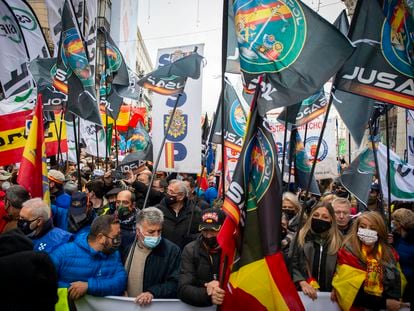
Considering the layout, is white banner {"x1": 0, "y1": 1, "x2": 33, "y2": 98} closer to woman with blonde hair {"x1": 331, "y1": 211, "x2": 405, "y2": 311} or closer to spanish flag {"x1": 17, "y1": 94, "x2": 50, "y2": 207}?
spanish flag {"x1": 17, "y1": 94, "x2": 50, "y2": 207}

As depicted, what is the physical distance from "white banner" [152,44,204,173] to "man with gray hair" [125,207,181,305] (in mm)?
2481

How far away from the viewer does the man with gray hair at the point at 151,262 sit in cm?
370

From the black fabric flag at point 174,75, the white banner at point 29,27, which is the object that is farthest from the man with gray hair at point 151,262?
the white banner at point 29,27

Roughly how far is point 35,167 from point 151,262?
2207 mm

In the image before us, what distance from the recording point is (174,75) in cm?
614

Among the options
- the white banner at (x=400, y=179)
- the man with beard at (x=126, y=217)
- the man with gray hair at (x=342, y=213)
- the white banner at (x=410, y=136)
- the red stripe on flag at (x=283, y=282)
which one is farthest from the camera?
the white banner at (x=410, y=136)

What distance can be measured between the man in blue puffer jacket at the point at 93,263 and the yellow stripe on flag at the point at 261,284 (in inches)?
43.0

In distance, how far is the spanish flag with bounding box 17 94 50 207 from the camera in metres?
5.04

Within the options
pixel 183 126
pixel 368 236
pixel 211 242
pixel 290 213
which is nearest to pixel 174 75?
pixel 183 126

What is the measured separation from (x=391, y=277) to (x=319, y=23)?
84.7 inches

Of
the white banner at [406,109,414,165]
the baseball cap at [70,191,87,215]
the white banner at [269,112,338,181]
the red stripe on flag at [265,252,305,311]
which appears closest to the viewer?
the red stripe on flag at [265,252,305,311]

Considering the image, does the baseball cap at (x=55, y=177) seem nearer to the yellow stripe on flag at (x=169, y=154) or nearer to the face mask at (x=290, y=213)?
the yellow stripe on flag at (x=169, y=154)

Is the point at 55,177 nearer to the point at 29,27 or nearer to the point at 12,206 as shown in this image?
the point at 12,206

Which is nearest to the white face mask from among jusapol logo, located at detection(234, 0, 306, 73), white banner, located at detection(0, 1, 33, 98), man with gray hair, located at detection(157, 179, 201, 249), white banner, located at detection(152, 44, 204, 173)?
jusapol logo, located at detection(234, 0, 306, 73)
